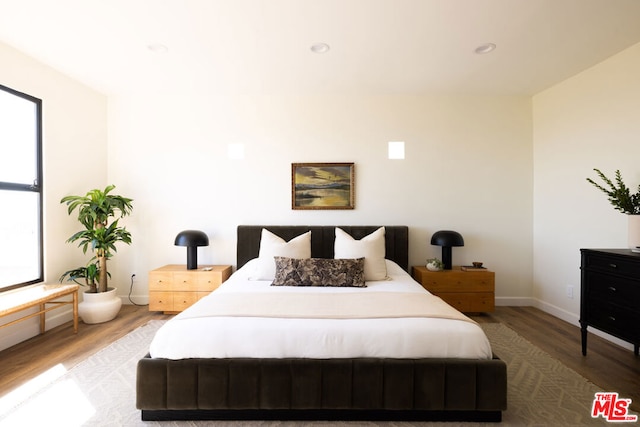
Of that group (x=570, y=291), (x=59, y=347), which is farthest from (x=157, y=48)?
(x=570, y=291)

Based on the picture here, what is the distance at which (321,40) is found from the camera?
2.69m

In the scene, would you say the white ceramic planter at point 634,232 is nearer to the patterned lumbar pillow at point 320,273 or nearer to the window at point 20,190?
the patterned lumbar pillow at point 320,273

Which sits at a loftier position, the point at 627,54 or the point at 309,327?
the point at 627,54

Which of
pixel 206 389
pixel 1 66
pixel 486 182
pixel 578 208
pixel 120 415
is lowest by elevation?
pixel 120 415

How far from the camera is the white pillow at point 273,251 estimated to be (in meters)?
3.23

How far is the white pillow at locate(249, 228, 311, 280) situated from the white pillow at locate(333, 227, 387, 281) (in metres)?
0.38

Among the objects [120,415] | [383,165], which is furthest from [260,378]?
[383,165]

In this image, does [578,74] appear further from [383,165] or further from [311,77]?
[311,77]

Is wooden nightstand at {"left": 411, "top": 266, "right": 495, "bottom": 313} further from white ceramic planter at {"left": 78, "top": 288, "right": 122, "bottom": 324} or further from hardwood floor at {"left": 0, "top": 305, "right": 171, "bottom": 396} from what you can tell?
white ceramic planter at {"left": 78, "top": 288, "right": 122, "bottom": 324}

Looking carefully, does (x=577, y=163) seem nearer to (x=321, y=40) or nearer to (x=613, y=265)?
(x=613, y=265)

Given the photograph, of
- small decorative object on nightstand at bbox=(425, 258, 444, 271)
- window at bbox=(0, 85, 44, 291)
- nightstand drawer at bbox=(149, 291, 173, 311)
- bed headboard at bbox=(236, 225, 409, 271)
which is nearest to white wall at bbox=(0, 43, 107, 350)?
window at bbox=(0, 85, 44, 291)

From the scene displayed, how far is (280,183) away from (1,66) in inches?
114

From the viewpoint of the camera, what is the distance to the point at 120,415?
6.28 ft

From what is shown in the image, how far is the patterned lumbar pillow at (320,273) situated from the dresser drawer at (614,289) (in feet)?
6.42
